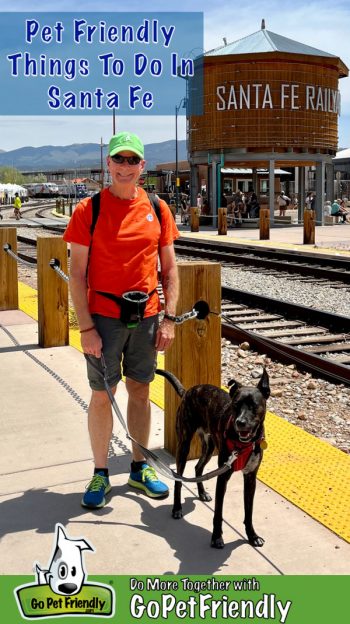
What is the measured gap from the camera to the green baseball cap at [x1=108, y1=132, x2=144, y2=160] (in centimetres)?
356

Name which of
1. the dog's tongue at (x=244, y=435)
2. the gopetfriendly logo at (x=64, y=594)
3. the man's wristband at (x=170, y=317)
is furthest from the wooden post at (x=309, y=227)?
the gopetfriendly logo at (x=64, y=594)

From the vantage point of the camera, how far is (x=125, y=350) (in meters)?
3.88

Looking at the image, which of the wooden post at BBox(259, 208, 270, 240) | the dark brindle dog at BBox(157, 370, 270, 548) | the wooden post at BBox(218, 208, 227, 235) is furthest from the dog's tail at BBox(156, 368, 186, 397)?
the wooden post at BBox(218, 208, 227, 235)

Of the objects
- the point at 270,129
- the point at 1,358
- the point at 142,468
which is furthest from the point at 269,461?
the point at 270,129

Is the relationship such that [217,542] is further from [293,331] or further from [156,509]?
[293,331]

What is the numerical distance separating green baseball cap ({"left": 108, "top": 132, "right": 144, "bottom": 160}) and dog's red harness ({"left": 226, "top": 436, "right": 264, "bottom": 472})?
1491 mm

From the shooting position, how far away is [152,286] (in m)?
3.80

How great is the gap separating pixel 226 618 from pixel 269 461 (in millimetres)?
1547

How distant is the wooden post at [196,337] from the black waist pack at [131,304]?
595 mm

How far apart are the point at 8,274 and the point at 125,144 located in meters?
6.19

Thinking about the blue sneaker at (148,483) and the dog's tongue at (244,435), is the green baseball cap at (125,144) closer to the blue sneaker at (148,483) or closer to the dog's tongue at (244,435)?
the dog's tongue at (244,435)

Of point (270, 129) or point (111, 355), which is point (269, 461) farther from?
point (270, 129)

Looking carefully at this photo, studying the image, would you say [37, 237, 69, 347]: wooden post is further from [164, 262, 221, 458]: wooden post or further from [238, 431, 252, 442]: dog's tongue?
[238, 431, 252, 442]: dog's tongue

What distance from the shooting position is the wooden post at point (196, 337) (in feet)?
13.9
